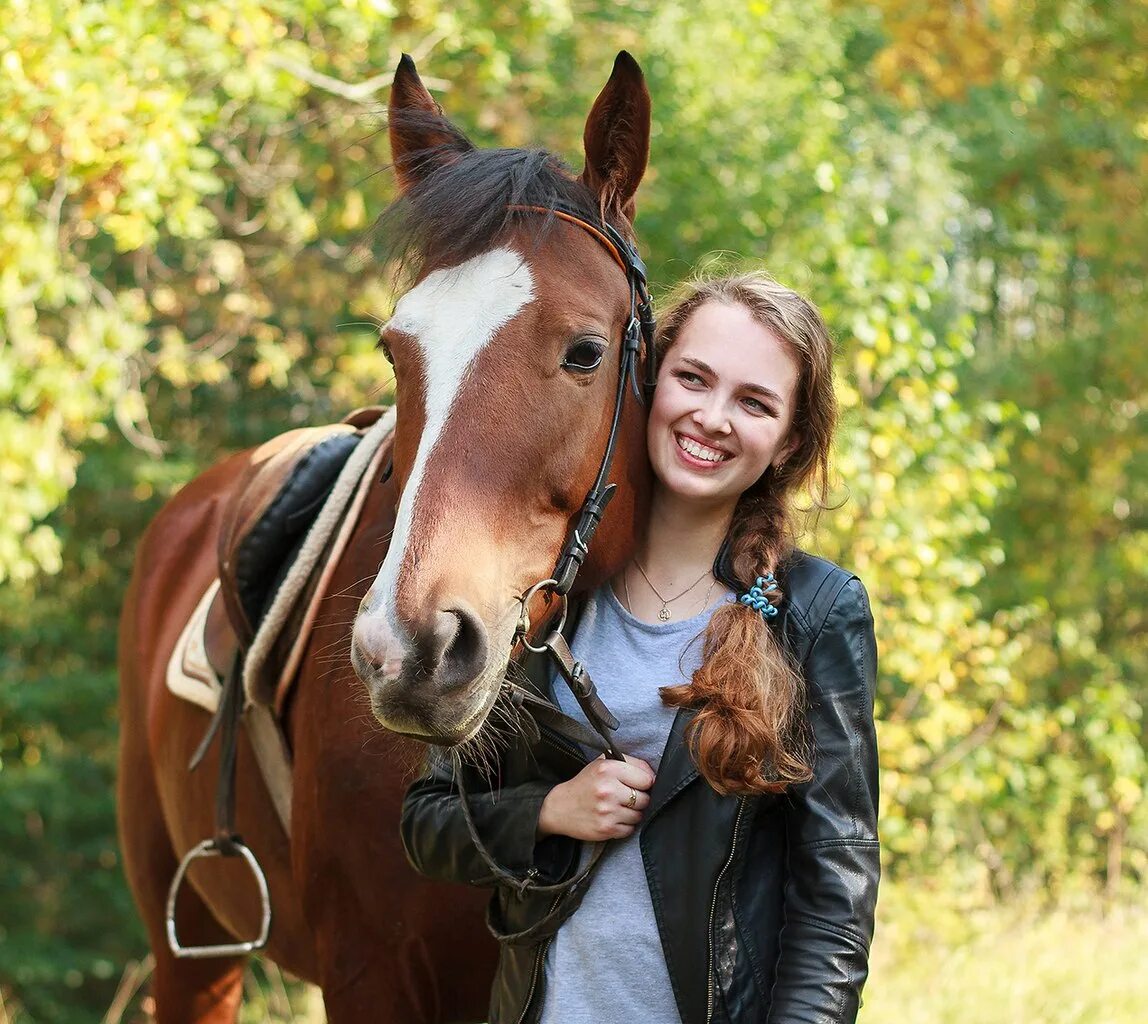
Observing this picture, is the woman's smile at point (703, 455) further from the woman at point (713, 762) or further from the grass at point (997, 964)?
the grass at point (997, 964)

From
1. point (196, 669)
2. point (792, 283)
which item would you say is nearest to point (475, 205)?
point (196, 669)

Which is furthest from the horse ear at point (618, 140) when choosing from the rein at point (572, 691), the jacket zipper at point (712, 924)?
the jacket zipper at point (712, 924)

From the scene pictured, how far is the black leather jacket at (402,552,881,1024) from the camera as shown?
71.9 inches

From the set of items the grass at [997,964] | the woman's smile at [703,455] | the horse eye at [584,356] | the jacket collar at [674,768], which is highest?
the horse eye at [584,356]

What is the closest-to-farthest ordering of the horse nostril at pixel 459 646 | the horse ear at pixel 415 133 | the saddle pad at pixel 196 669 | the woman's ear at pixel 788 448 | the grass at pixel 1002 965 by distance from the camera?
the horse nostril at pixel 459 646 < the woman's ear at pixel 788 448 < the horse ear at pixel 415 133 < the saddle pad at pixel 196 669 < the grass at pixel 1002 965

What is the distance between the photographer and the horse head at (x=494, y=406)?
173cm

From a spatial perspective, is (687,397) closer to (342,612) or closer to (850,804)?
(850,804)

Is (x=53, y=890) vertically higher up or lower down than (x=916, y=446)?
lower down

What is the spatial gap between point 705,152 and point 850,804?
6.30 meters

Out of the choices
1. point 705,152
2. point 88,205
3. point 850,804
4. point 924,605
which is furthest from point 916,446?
point 850,804

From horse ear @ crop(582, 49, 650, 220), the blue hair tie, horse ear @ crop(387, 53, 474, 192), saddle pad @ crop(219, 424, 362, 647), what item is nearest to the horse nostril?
the blue hair tie

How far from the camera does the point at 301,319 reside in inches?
371

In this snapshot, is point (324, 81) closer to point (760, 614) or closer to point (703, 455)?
point (703, 455)

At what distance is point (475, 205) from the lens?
2.06m
